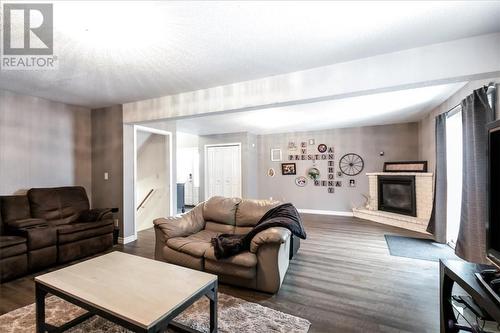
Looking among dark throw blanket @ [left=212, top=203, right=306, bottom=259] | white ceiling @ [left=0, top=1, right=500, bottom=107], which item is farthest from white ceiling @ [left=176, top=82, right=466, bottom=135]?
dark throw blanket @ [left=212, top=203, right=306, bottom=259]

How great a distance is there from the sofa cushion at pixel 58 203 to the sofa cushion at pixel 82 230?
0.32 metres

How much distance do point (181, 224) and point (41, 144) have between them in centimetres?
273

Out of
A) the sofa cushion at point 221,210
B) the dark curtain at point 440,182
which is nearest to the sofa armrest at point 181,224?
the sofa cushion at point 221,210

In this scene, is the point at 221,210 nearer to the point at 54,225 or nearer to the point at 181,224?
the point at 181,224

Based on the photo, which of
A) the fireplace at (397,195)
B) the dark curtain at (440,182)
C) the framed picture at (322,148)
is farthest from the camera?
the framed picture at (322,148)

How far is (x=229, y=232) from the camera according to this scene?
3234 millimetres

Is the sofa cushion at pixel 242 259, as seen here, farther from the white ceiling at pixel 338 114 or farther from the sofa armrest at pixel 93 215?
the white ceiling at pixel 338 114

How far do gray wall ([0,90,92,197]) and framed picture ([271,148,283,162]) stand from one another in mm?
4763

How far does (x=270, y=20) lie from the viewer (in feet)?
6.14

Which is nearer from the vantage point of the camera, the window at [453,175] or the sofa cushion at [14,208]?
the sofa cushion at [14,208]

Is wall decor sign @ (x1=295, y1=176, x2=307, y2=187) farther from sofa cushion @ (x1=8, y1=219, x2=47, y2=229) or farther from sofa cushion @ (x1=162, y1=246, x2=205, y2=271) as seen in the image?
sofa cushion @ (x1=8, y1=219, x2=47, y2=229)

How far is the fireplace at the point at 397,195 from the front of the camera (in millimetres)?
5223

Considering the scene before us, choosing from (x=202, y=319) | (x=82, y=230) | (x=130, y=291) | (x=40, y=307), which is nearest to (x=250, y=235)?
(x=202, y=319)

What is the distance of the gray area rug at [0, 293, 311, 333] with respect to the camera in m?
1.88
